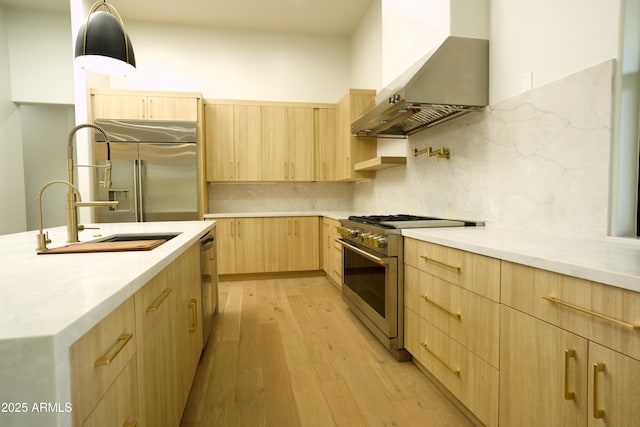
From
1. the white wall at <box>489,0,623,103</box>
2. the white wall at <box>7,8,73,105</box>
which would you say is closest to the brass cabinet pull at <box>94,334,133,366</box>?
the white wall at <box>489,0,623,103</box>

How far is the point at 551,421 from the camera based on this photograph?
1.07 m

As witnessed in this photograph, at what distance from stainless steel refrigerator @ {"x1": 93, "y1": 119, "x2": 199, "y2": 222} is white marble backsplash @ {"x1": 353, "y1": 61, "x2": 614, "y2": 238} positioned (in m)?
2.85

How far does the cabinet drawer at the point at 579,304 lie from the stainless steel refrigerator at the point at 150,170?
11.9ft

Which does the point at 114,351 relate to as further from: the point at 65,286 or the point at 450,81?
the point at 450,81

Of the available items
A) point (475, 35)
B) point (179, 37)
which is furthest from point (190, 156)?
point (475, 35)

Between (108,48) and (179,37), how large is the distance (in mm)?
3254

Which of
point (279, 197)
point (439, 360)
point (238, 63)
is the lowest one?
point (439, 360)

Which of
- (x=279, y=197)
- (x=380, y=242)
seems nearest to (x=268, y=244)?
(x=279, y=197)

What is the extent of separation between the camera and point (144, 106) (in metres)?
4.03

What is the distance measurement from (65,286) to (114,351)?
20 centimetres

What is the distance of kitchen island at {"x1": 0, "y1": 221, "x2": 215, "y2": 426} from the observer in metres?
0.50

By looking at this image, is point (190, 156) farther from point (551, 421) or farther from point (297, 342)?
point (551, 421)

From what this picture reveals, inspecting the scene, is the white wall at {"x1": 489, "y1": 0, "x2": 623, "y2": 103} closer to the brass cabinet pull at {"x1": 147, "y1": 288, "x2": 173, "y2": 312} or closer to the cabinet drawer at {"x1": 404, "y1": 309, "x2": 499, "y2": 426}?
the cabinet drawer at {"x1": 404, "y1": 309, "x2": 499, "y2": 426}

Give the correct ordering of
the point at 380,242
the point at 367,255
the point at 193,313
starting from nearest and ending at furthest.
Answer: the point at 193,313, the point at 380,242, the point at 367,255
